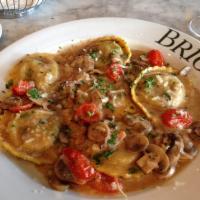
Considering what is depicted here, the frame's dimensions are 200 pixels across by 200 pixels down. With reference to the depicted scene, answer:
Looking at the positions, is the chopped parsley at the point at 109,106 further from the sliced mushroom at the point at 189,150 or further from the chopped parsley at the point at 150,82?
the sliced mushroom at the point at 189,150

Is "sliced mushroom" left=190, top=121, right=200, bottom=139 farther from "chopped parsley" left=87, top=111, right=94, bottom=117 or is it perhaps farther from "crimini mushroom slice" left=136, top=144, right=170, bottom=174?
"chopped parsley" left=87, top=111, right=94, bottom=117

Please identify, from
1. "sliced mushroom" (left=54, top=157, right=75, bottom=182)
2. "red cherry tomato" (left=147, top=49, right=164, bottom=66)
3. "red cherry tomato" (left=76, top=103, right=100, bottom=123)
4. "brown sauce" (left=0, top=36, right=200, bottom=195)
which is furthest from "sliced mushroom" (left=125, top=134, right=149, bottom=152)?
"red cherry tomato" (left=147, top=49, right=164, bottom=66)

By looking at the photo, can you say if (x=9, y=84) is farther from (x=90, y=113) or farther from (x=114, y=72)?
(x=114, y=72)

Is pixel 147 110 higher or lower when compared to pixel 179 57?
lower

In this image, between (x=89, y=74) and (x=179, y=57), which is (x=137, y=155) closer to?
(x=89, y=74)

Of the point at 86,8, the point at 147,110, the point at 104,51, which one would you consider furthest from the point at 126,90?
the point at 86,8
